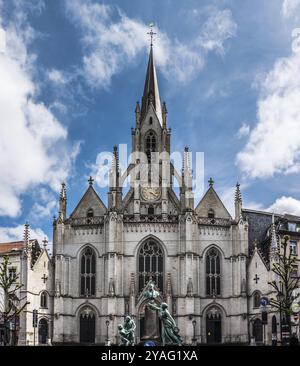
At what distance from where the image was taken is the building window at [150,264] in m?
67.4

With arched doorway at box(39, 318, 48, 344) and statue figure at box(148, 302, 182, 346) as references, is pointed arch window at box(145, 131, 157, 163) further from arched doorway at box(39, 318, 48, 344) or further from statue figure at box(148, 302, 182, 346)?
statue figure at box(148, 302, 182, 346)

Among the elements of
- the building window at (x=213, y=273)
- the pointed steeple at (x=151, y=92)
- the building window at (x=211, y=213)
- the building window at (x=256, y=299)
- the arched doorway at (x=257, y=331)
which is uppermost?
the pointed steeple at (x=151, y=92)

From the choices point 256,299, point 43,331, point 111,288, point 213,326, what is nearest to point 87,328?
point 43,331

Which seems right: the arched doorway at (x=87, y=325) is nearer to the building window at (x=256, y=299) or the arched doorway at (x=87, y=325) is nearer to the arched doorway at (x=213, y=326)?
the arched doorway at (x=213, y=326)

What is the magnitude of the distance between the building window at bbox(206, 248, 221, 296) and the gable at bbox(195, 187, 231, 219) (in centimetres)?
451

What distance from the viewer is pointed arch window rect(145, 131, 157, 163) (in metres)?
76.2

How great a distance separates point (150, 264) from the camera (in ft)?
222

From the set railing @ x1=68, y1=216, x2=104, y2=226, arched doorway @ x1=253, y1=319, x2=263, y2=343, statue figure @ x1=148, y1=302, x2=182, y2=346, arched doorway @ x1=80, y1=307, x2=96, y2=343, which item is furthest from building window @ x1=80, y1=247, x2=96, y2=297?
statue figure @ x1=148, y1=302, x2=182, y2=346

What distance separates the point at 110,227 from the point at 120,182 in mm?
5917

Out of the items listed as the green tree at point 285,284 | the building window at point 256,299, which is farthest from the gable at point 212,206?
the green tree at point 285,284

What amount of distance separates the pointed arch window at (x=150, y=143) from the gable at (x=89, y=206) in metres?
9.32

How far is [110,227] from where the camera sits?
219 feet

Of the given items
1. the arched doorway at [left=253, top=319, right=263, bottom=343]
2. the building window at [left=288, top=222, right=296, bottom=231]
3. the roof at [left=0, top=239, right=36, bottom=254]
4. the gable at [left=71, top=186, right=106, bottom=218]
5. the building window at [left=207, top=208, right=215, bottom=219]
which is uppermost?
the gable at [left=71, top=186, right=106, bottom=218]

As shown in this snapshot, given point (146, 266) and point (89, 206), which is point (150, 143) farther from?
point (146, 266)
